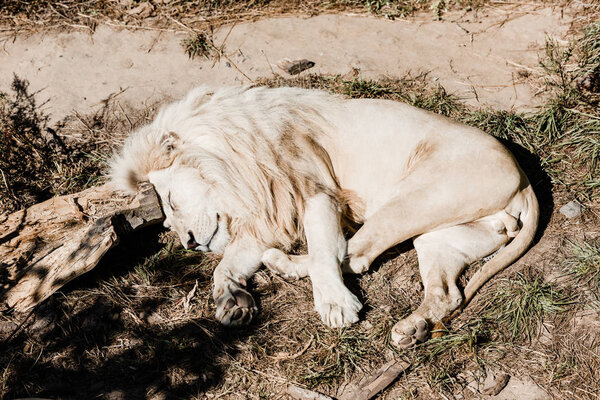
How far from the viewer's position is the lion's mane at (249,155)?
141 inches

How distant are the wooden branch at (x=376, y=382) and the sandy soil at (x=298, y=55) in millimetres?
2302

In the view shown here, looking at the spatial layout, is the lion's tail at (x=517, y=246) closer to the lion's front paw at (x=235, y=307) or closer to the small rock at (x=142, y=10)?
the lion's front paw at (x=235, y=307)

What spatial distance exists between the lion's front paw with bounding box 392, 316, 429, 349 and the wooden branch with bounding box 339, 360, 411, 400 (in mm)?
104

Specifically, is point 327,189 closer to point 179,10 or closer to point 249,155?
point 249,155

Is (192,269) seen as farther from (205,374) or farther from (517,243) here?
(517,243)

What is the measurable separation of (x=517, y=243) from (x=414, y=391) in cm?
109

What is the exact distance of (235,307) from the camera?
336cm

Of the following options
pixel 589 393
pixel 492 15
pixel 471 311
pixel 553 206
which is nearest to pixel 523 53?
pixel 492 15

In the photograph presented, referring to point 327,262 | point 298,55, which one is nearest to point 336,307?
point 327,262

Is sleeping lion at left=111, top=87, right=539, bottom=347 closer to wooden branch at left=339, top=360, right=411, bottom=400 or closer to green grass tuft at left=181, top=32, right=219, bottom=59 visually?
wooden branch at left=339, top=360, right=411, bottom=400

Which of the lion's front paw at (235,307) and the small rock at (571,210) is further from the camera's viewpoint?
the small rock at (571,210)

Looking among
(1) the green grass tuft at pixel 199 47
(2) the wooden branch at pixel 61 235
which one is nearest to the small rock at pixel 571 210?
(2) the wooden branch at pixel 61 235

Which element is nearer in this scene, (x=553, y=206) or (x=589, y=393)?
(x=589, y=393)

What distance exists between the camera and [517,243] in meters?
3.45
